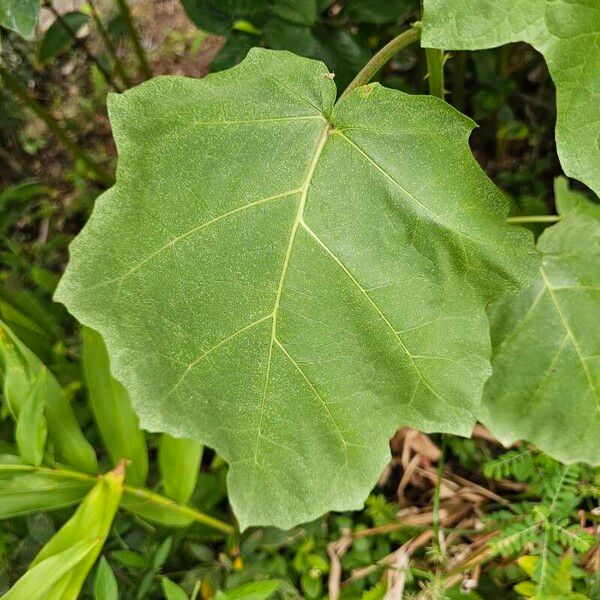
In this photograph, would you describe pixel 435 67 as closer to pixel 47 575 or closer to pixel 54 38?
pixel 47 575

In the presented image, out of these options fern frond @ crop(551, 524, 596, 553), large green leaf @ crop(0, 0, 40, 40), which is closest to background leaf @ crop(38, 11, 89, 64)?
large green leaf @ crop(0, 0, 40, 40)

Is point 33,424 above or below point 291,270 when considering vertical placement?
below

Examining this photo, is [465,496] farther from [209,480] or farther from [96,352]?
[96,352]

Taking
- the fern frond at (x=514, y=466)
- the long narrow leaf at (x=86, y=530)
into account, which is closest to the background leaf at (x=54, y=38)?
the long narrow leaf at (x=86, y=530)

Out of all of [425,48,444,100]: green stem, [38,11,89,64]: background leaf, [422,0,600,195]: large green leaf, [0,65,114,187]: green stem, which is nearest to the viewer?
[422,0,600,195]: large green leaf

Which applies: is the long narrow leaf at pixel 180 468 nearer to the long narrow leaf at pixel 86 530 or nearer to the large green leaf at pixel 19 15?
the long narrow leaf at pixel 86 530

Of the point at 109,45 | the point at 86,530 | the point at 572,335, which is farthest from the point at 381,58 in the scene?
the point at 109,45

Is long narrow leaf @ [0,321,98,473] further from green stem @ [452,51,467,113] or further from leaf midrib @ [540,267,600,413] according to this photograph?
green stem @ [452,51,467,113]
